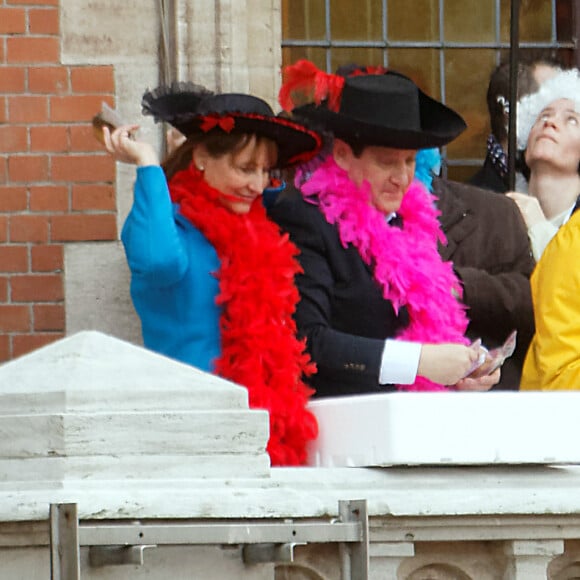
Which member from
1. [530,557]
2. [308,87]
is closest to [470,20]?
[308,87]

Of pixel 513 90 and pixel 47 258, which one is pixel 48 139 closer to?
pixel 47 258

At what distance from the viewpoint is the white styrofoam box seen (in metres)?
4.66

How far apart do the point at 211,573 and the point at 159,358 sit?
50 cm

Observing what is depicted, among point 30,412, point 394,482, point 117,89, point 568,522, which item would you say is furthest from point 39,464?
point 117,89

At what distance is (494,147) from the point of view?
260 inches

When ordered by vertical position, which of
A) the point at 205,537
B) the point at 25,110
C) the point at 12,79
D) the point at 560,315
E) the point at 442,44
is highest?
the point at 442,44

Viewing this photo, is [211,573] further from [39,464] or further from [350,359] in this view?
[350,359]

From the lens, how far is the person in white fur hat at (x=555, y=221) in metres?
5.07

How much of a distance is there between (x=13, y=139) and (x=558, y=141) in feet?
5.78

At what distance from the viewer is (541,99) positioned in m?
6.52

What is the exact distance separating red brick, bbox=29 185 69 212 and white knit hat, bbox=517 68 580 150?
1.51 meters

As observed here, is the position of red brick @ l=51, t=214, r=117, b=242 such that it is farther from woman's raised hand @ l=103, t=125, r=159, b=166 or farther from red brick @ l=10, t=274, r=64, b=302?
woman's raised hand @ l=103, t=125, r=159, b=166

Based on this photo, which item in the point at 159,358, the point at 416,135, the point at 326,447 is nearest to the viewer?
the point at 159,358

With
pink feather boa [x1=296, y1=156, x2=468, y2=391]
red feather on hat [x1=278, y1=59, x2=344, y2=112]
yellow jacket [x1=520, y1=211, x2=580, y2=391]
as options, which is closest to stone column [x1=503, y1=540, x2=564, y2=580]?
yellow jacket [x1=520, y1=211, x2=580, y2=391]
